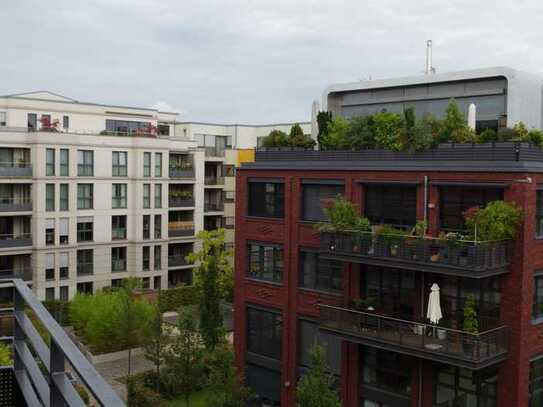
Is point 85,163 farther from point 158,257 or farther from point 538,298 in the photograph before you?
point 538,298

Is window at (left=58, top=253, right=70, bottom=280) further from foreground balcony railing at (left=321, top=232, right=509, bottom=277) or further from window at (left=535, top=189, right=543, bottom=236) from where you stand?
window at (left=535, top=189, right=543, bottom=236)

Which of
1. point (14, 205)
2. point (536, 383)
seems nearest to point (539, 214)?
point (536, 383)

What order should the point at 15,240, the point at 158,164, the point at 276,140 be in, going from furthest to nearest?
the point at 158,164, the point at 15,240, the point at 276,140

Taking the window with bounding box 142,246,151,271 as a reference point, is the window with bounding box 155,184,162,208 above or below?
above

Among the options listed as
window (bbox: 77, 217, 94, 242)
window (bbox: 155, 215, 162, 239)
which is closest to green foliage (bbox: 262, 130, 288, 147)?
window (bbox: 77, 217, 94, 242)

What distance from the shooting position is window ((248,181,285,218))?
28.7 meters

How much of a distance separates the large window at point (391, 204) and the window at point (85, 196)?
26961 mm

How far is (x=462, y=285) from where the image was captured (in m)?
22.5

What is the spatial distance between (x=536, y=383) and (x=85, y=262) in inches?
1301

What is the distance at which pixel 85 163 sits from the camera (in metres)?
46.8

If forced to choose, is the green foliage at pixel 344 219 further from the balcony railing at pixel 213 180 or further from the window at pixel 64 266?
the balcony railing at pixel 213 180

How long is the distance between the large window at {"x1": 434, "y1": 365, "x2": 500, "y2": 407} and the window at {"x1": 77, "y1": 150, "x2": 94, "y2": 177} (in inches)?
1236

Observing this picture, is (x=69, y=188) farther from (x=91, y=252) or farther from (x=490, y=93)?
(x=490, y=93)

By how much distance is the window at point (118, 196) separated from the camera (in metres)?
48.5
